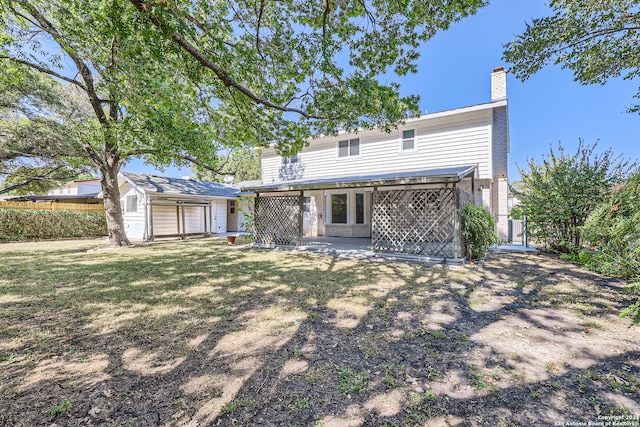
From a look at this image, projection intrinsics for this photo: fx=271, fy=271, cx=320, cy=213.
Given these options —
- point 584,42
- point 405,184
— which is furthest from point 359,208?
point 584,42

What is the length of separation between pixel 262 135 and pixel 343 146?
6.80 m

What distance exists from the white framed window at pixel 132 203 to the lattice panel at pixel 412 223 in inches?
566

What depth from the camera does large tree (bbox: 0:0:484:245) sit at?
196 inches

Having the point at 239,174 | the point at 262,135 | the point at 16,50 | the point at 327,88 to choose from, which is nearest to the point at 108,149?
the point at 16,50

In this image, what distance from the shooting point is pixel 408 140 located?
40.1ft

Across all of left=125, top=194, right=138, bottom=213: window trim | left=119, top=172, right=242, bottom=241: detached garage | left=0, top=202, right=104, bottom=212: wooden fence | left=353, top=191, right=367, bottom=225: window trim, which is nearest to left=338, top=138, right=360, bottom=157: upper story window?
left=353, top=191, right=367, bottom=225: window trim

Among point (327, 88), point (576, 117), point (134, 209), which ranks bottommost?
point (134, 209)

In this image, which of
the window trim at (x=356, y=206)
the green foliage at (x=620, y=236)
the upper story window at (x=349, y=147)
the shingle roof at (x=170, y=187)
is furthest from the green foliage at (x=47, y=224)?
the green foliage at (x=620, y=236)

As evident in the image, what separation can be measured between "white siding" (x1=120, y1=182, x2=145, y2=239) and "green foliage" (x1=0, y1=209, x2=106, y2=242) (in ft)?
5.29

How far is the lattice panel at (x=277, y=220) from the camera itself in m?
10.8

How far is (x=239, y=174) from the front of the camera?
37625 millimetres

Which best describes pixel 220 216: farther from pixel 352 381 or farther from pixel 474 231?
pixel 352 381

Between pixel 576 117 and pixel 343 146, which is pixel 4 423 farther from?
pixel 576 117

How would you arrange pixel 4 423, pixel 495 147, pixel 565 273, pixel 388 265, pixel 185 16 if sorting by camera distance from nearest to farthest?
pixel 4 423
pixel 185 16
pixel 565 273
pixel 388 265
pixel 495 147
